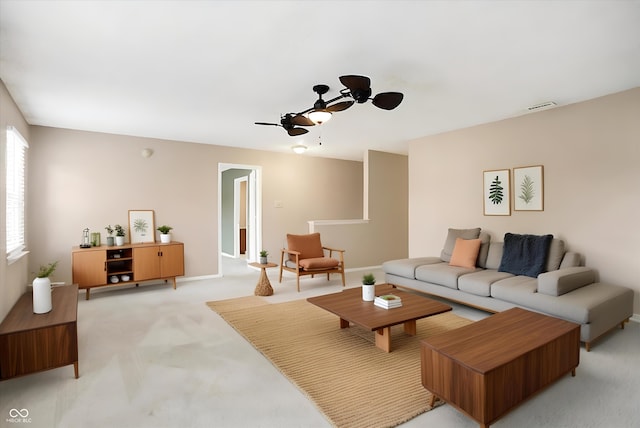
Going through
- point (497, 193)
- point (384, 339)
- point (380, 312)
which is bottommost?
point (384, 339)

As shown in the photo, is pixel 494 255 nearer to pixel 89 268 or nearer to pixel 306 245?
pixel 306 245

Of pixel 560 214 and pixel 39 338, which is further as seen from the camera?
pixel 560 214

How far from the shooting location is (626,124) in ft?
12.0

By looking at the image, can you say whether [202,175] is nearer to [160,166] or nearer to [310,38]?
[160,166]

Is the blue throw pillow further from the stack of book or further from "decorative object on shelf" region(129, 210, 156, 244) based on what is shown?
"decorative object on shelf" region(129, 210, 156, 244)

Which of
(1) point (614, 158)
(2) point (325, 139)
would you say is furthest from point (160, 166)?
(1) point (614, 158)

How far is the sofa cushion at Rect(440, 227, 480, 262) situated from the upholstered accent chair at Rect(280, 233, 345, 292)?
5.15 feet

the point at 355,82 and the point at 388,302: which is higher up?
the point at 355,82

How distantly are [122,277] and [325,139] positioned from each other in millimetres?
3732

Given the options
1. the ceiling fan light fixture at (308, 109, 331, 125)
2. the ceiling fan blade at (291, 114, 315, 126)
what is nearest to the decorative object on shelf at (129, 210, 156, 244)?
the ceiling fan blade at (291, 114, 315, 126)

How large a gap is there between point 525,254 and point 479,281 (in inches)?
28.8

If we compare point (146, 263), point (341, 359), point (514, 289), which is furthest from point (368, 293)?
point (146, 263)

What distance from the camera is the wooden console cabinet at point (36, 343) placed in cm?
237

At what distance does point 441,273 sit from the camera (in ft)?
14.2
